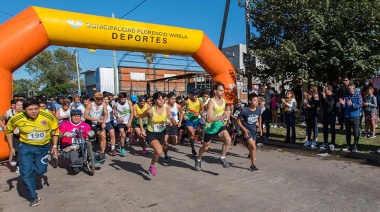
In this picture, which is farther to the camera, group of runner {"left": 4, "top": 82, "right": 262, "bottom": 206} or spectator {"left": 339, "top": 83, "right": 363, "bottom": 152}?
spectator {"left": 339, "top": 83, "right": 363, "bottom": 152}

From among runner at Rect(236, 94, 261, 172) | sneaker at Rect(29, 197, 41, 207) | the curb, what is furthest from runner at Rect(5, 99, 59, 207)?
the curb

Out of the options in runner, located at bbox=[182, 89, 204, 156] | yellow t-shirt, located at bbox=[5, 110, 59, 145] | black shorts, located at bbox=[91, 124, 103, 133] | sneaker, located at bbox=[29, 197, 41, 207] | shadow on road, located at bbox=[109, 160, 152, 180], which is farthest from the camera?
runner, located at bbox=[182, 89, 204, 156]

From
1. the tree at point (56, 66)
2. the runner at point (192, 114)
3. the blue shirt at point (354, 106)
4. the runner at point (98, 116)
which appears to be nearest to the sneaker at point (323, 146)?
the blue shirt at point (354, 106)

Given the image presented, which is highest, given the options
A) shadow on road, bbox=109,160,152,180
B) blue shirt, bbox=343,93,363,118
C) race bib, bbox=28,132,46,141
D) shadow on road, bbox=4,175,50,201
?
blue shirt, bbox=343,93,363,118

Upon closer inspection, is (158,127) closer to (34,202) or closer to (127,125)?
(127,125)

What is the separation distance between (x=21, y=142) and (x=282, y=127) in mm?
9910

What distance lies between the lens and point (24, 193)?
5.23m

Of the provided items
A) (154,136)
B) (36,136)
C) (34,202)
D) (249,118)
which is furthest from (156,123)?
(34,202)

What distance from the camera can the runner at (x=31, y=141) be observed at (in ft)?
15.1

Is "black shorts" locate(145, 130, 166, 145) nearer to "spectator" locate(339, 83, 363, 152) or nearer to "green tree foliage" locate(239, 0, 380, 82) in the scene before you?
"spectator" locate(339, 83, 363, 152)

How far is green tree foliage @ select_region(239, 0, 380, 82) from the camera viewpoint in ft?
29.4

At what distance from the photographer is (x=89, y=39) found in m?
8.88

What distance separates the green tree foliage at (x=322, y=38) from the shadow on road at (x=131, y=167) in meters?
5.84

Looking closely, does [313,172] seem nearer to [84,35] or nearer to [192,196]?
[192,196]
